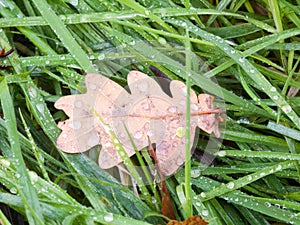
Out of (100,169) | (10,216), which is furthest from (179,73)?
(10,216)

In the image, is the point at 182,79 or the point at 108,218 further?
the point at 182,79

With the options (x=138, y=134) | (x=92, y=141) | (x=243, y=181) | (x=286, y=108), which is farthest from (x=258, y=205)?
(x=92, y=141)

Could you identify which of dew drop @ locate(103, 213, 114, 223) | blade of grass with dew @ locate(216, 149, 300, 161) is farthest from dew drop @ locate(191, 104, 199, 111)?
dew drop @ locate(103, 213, 114, 223)

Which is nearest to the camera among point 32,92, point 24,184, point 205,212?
point 24,184

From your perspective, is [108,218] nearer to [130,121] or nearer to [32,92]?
[130,121]

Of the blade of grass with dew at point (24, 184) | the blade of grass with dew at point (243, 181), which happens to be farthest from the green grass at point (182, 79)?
the blade of grass with dew at point (24, 184)

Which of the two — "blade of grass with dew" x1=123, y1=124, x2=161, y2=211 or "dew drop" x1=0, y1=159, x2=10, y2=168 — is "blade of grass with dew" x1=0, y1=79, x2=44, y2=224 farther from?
"blade of grass with dew" x1=123, y1=124, x2=161, y2=211

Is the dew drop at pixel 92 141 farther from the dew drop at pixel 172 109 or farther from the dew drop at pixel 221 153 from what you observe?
the dew drop at pixel 221 153
